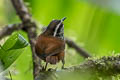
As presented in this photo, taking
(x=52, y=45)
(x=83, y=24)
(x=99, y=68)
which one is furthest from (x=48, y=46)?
(x=83, y=24)

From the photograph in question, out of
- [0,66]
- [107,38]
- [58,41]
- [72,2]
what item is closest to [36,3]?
[72,2]

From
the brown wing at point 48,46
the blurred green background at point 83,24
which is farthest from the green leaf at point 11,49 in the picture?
the blurred green background at point 83,24

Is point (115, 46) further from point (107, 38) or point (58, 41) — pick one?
point (58, 41)

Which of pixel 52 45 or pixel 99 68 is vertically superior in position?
pixel 52 45

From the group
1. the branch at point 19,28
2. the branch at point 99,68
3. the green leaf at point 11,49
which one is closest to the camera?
the green leaf at point 11,49

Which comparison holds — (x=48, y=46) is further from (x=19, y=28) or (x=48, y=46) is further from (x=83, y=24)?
(x=19, y=28)

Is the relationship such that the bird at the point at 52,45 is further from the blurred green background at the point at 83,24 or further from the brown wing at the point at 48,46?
the blurred green background at the point at 83,24
